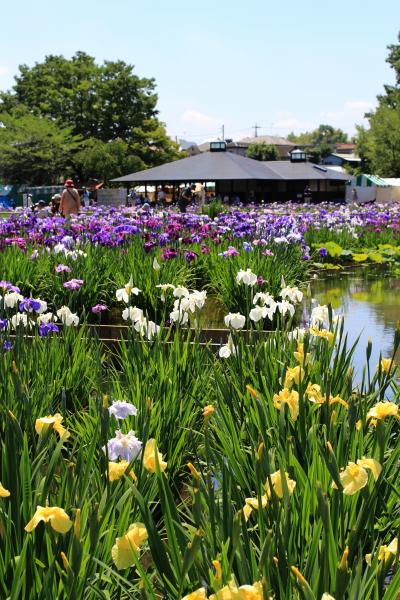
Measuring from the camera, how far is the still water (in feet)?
20.4

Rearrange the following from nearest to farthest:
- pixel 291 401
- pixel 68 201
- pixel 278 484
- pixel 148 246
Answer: pixel 278 484, pixel 291 401, pixel 148 246, pixel 68 201

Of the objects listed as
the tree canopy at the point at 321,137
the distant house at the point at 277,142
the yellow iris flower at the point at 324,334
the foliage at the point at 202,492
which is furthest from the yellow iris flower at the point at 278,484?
the tree canopy at the point at 321,137

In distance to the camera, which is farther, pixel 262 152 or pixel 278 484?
pixel 262 152

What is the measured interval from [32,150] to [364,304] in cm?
4298

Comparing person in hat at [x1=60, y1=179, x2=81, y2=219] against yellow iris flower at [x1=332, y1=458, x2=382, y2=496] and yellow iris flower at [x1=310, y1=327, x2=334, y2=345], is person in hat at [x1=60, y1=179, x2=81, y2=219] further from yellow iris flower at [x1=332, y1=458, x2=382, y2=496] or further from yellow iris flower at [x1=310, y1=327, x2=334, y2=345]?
yellow iris flower at [x1=332, y1=458, x2=382, y2=496]

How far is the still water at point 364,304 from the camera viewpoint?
622 cm

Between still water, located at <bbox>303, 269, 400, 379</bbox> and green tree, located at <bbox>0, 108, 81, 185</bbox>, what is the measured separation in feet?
128

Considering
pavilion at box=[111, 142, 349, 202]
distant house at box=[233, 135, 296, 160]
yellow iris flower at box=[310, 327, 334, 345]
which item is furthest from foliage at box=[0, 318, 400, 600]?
distant house at box=[233, 135, 296, 160]

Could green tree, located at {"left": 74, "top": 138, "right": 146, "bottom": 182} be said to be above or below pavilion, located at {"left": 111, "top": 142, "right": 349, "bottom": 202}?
above

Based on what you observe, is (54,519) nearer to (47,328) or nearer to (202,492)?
(202,492)

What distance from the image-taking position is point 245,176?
28.8 m

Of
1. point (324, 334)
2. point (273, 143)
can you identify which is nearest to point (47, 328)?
point (324, 334)

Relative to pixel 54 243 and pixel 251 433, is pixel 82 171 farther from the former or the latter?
pixel 251 433

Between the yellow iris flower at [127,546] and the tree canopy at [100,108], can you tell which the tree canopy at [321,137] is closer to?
the tree canopy at [100,108]
